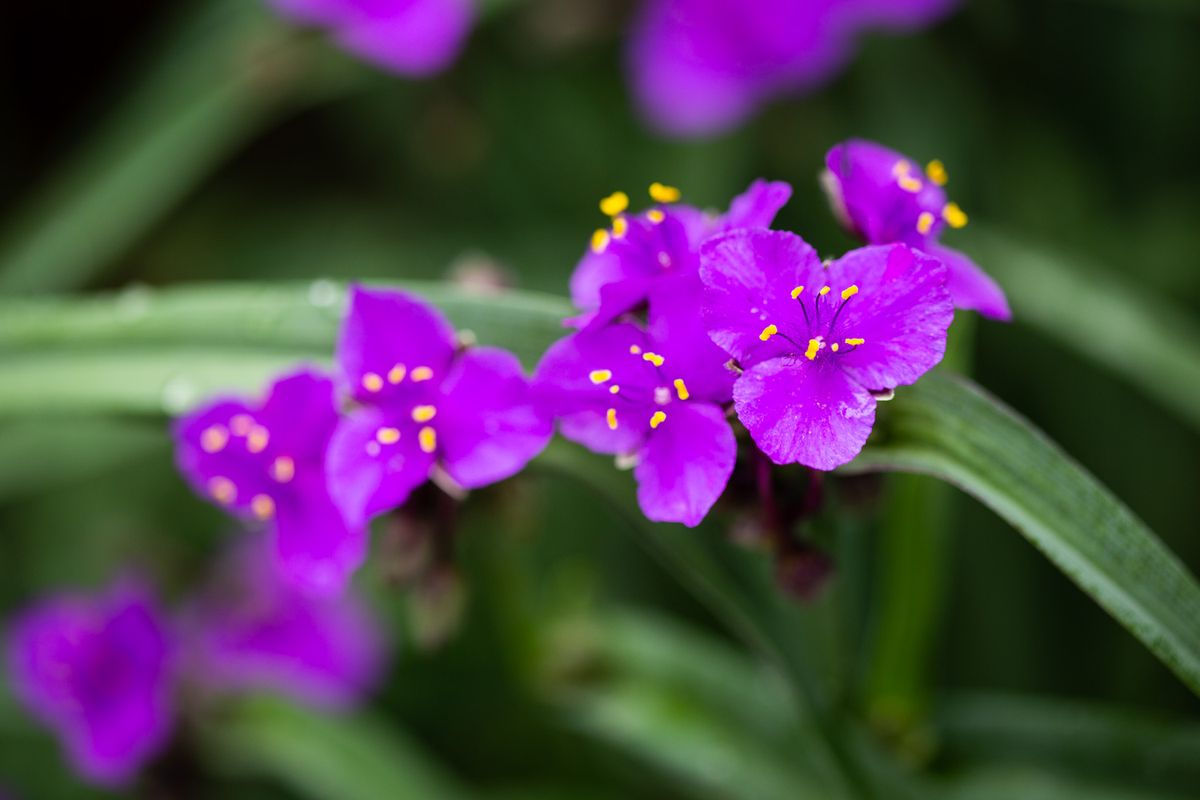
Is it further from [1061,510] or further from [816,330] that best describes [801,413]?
[1061,510]

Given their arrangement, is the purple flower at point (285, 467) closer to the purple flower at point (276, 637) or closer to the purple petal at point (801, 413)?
the purple petal at point (801, 413)

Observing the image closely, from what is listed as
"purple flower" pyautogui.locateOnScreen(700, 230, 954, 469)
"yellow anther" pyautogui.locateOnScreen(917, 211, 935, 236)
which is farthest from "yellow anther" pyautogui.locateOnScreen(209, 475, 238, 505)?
"yellow anther" pyautogui.locateOnScreen(917, 211, 935, 236)

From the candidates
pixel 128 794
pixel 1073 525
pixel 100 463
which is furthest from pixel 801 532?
pixel 100 463

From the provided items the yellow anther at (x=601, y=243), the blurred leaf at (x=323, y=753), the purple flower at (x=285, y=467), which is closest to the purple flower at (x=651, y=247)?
the yellow anther at (x=601, y=243)

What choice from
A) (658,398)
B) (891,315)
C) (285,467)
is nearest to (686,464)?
(658,398)

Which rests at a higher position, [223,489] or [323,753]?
[223,489]

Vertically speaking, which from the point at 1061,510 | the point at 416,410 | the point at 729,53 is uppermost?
the point at 729,53
